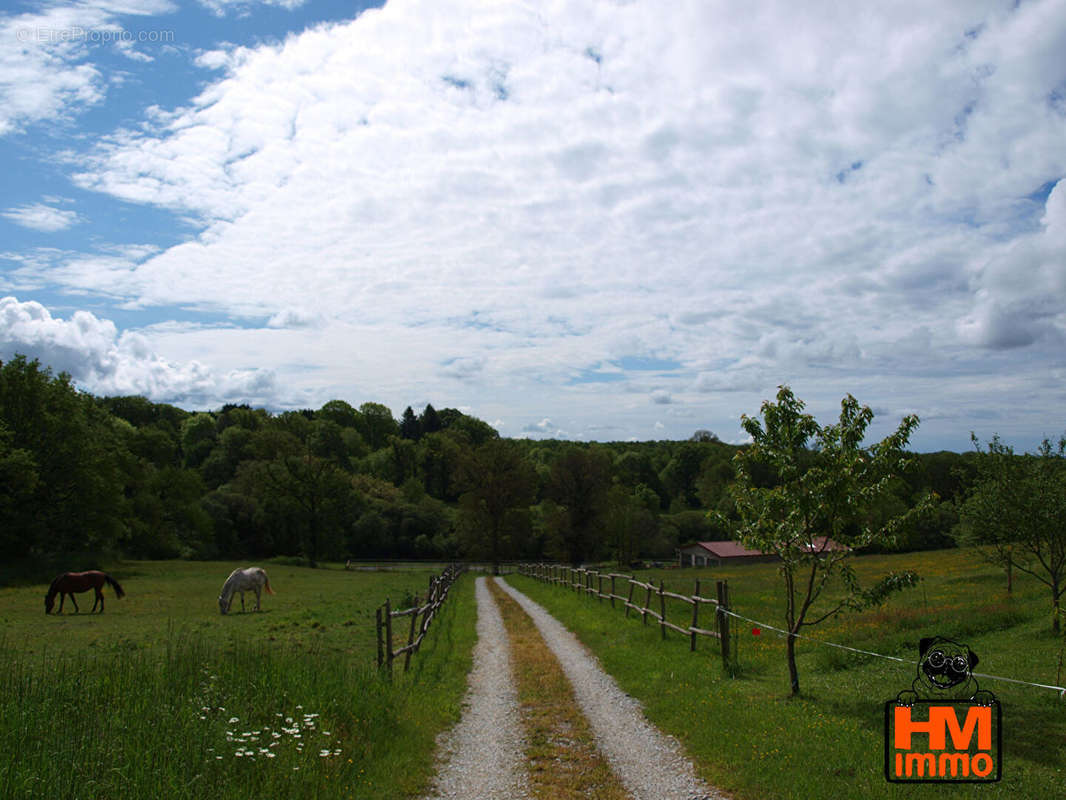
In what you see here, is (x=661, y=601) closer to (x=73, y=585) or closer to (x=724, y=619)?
(x=724, y=619)

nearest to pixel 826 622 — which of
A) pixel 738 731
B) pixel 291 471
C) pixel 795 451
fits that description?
pixel 795 451

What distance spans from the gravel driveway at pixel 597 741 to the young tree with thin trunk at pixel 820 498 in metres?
2.80

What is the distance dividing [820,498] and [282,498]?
59.5 m

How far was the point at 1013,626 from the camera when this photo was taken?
1541cm

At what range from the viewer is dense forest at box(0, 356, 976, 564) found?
42.3m

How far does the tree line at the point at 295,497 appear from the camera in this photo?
41469 millimetres

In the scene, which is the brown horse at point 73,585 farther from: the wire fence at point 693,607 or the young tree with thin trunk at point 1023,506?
the young tree with thin trunk at point 1023,506

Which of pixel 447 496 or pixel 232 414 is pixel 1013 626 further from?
pixel 232 414

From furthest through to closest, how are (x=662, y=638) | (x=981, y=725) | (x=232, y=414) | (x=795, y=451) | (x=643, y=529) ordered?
(x=232, y=414)
(x=643, y=529)
(x=662, y=638)
(x=795, y=451)
(x=981, y=725)

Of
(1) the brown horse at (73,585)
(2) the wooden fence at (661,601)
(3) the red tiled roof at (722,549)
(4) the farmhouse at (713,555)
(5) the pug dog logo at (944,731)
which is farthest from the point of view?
(4) the farmhouse at (713,555)

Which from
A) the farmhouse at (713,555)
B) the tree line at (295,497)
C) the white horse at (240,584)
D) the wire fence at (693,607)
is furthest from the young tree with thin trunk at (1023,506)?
the farmhouse at (713,555)

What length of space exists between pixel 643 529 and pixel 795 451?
63775 mm

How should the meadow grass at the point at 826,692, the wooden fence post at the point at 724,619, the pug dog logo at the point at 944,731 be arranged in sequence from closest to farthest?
the pug dog logo at the point at 944,731 < the meadow grass at the point at 826,692 < the wooden fence post at the point at 724,619

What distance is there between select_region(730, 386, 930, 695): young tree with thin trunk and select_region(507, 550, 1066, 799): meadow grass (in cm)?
136
